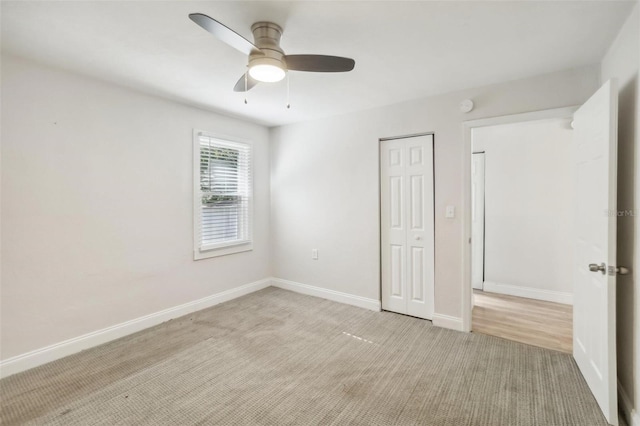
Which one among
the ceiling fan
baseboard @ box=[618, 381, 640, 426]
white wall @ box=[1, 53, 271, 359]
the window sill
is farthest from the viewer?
the window sill

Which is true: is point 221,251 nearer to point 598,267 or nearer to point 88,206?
point 88,206

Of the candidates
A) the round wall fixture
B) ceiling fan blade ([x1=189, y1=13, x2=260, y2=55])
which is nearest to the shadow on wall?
the round wall fixture

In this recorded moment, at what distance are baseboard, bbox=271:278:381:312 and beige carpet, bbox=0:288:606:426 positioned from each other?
1.88 feet

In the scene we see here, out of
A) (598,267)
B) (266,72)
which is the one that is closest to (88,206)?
(266,72)

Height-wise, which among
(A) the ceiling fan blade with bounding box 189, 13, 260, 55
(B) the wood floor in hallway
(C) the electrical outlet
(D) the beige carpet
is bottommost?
(D) the beige carpet

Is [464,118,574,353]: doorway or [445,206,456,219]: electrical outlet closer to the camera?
[445,206,456,219]: electrical outlet

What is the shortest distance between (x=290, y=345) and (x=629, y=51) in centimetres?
330

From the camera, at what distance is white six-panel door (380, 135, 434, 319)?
3357 mm

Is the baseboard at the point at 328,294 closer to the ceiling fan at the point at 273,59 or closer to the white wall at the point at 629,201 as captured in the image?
the white wall at the point at 629,201

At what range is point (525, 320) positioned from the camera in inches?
132

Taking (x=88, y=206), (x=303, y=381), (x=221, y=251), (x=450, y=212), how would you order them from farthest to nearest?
(x=221, y=251) → (x=450, y=212) → (x=88, y=206) → (x=303, y=381)

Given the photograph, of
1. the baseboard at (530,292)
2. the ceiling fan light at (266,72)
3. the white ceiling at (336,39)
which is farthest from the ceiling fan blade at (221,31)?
the baseboard at (530,292)

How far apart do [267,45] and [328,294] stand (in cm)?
315

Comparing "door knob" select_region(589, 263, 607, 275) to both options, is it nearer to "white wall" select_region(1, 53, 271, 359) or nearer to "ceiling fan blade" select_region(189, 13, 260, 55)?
"ceiling fan blade" select_region(189, 13, 260, 55)
